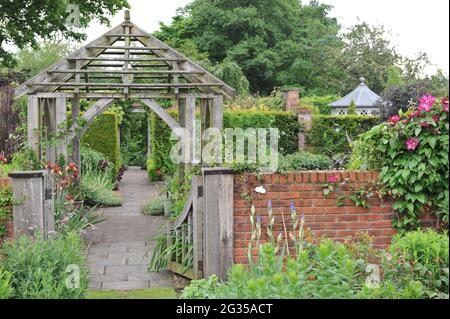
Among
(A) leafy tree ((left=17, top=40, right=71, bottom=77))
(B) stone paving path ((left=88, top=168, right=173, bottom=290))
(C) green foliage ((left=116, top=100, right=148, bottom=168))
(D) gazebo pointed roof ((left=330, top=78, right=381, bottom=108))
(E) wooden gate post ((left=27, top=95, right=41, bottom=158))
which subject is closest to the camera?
(B) stone paving path ((left=88, top=168, right=173, bottom=290))

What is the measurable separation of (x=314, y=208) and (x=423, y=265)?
1350 mm

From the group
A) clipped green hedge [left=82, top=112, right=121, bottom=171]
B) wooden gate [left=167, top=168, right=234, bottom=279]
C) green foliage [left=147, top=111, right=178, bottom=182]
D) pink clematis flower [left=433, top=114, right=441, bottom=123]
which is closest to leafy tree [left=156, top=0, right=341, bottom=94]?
clipped green hedge [left=82, top=112, right=121, bottom=171]

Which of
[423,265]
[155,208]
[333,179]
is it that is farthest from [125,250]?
[423,265]

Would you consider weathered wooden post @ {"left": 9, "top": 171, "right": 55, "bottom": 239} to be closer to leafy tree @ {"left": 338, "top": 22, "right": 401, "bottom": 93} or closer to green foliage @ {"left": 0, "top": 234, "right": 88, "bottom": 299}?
green foliage @ {"left": 0, "top": 234, "right": 88, "bottom": 299}

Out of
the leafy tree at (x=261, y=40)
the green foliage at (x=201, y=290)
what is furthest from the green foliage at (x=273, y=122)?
the leafy tree at (x=261, y=40)

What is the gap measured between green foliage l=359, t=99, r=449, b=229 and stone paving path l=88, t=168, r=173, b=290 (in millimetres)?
2344

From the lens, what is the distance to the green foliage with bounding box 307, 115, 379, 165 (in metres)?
16.9

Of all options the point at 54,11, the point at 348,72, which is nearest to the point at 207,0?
the point at 348,72

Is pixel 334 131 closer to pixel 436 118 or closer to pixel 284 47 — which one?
pixel 436 118

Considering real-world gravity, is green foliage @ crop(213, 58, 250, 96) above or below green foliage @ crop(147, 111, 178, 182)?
above

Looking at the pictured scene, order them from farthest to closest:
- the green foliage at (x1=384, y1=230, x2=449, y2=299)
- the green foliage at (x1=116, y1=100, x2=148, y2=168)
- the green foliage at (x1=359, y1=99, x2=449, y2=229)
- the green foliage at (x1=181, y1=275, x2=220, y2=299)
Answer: the green foliage at (x1=116, y1=100, x2=148, y2=168), the green foliage at (x1=359, y1=99, x2=449, y2=229), the green foliage at (x1=181, y1=275, x2=220, y2=299), the green foliage at (x1=384, y1=230, x2=449, y2=299)

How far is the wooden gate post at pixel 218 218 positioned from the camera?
5582 millimetres

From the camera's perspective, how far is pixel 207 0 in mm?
35250

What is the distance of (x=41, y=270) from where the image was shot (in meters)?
4.71
